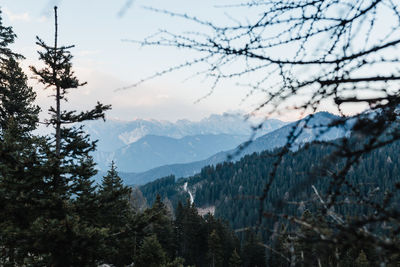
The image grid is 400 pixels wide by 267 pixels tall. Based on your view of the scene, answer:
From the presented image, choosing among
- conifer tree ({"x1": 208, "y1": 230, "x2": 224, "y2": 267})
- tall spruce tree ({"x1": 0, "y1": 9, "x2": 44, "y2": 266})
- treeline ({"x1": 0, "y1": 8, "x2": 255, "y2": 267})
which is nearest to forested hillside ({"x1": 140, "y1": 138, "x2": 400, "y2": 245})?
conifer tree ({"x1": 208, "y1": 230, "x2": 224, "y2": 267})

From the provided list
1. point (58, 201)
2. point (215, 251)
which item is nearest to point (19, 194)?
point (58, 201)

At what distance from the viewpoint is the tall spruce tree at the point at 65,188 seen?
6465 millimetres

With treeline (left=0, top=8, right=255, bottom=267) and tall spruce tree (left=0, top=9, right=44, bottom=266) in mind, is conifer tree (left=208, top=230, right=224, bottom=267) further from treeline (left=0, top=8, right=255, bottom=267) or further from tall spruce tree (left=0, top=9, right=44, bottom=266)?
tall spruce tree (left=0, top=9, right=44, bottom=266)

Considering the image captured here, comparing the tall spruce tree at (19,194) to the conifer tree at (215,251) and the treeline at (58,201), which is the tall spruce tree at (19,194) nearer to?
the treeline at (58,201)

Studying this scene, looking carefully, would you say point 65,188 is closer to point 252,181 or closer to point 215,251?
point 215,251

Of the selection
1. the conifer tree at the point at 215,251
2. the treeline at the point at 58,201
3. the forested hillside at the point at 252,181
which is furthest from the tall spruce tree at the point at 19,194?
the forested hillside at the point at 252,181

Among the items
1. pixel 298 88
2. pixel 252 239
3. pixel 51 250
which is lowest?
pixel 252 239

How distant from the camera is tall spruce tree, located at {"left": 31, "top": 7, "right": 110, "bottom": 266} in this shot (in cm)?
646

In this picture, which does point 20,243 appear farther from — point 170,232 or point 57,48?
point 170,232

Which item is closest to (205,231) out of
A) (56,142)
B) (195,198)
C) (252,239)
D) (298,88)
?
(252,239)

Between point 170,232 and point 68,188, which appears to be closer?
point 68,188

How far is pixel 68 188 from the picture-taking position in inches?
300

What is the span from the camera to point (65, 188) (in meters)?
7.61

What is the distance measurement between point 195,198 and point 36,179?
429ft
